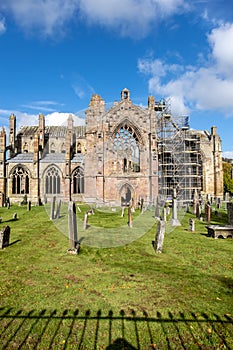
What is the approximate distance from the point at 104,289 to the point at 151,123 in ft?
84.6

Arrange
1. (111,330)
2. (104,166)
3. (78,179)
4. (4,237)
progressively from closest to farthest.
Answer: (111,330) → (4,237) → (104,166) → (78,179)

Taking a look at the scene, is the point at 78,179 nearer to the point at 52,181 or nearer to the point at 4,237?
the point at 52,181

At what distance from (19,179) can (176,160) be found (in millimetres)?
22279

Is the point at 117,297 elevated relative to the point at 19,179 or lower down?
lower down

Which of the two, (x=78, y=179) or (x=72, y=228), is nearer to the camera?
(x=72, y=228)

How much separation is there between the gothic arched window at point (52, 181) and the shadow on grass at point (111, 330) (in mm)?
28684

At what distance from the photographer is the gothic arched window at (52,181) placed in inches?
1305

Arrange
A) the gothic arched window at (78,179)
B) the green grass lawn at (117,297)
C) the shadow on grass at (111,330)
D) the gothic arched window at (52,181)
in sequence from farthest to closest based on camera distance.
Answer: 1. the gothic arched window at (78,179)
2. the gothic arched window at (52,181)
3. the green grass lawn at (117,297)
4. the shadow on grass at (111,330)

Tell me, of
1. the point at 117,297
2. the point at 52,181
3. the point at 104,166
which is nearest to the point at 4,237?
the point at 117,297

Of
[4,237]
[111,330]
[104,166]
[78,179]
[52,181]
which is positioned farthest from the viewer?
[78,179]

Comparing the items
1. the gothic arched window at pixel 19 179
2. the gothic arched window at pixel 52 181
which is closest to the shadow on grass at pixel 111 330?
the gothic arched window at pixel 52 181

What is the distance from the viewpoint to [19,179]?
33.7 metres

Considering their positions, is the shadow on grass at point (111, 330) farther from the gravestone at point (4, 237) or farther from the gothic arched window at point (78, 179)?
the gothic arched window at point (78, 179)

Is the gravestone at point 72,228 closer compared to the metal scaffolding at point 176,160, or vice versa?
the gravestone at point 72,228
